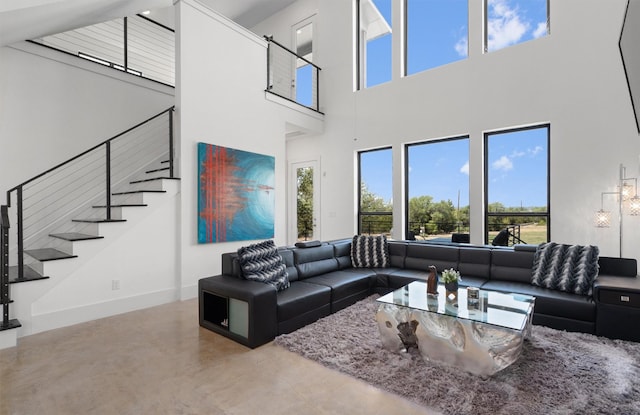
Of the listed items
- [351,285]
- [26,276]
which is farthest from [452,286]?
[26,276]

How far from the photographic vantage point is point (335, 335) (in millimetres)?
3010

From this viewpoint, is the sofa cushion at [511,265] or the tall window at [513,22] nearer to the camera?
the sofa cushion at [511,265]

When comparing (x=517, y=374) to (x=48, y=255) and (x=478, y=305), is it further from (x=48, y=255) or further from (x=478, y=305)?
(x=48, y=255)

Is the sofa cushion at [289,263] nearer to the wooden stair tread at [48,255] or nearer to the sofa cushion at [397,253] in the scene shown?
the sofa cushion at [397,253]

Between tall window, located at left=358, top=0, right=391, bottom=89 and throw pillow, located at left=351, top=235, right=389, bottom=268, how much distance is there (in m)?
3.36

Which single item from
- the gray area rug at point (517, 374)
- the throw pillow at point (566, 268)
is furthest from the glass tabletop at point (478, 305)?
the throw pillow at point (566, 268)

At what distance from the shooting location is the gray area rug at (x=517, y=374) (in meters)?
1.97

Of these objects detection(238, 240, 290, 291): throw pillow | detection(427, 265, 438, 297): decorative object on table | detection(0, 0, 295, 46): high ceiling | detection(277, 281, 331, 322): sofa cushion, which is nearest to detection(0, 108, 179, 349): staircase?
detection(0, 0, 295, 46): high ceiling

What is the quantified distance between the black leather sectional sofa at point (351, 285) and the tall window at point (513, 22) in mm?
3318

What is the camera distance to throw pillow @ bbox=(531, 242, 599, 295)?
3.24 m

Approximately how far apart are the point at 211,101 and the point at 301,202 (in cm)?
347

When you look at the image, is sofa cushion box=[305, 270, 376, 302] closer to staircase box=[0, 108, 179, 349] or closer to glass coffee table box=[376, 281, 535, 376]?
glass coffee table box=[376, 281, 535, 376]

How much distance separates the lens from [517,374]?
231cm

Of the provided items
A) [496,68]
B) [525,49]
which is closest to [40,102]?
[496,68]
